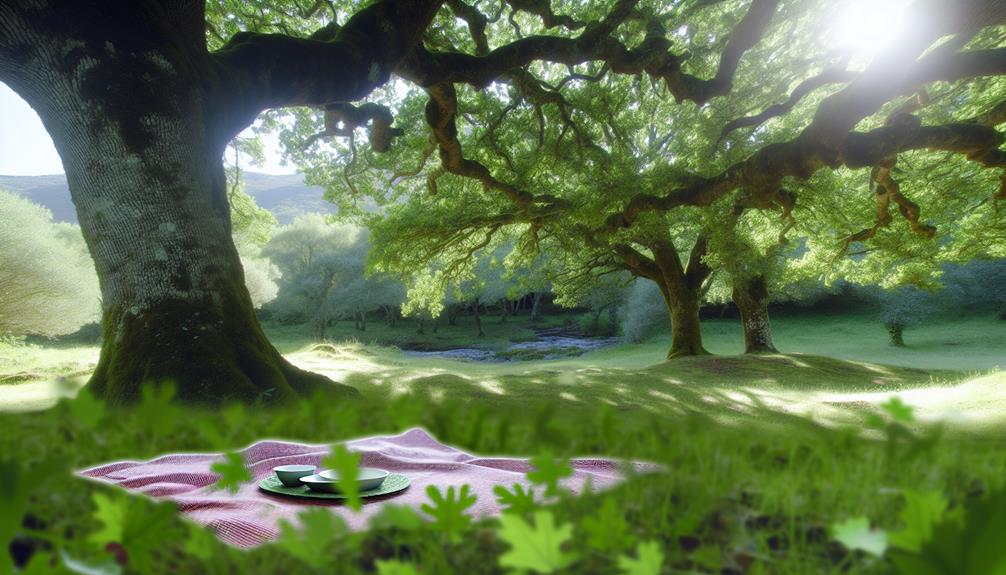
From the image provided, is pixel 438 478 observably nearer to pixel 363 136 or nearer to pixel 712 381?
pixel 712 381

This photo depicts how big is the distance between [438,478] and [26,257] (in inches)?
1086

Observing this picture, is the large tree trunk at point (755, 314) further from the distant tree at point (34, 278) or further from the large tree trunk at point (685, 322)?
the distant tree at point (34, 278)

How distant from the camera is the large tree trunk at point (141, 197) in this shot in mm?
3707

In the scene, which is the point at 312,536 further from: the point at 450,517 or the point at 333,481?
the point at 333,481

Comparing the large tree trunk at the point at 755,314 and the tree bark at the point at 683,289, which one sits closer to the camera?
the tree bark at the point at 683,289

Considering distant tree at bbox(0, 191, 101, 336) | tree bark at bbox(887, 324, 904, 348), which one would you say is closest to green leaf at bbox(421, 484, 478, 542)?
distant tree at bbox(0, 191, 101, 336)

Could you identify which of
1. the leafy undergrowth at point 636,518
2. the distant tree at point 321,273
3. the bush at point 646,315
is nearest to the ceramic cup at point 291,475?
the leafy undergrowth at point 636,518

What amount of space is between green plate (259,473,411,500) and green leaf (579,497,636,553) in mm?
1049

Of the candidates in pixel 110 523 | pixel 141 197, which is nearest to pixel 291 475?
pixel 110 523

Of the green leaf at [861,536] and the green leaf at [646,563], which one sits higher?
the green leaf at [861,536]

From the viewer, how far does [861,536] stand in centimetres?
45

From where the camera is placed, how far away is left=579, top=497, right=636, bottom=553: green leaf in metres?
0.51

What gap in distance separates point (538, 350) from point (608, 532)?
104 feet

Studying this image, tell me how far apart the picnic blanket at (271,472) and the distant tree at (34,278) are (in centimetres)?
2279
